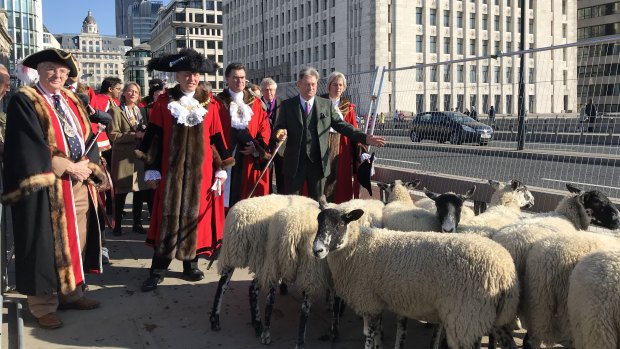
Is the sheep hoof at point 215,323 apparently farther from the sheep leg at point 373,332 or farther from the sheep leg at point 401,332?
the sheep leg at point 401,332

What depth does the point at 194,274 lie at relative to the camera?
5895 millimetres

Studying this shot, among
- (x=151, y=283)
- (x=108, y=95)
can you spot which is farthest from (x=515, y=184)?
(x=108, y=95)

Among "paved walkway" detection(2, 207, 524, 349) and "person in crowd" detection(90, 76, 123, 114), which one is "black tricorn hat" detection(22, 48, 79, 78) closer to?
"paved walkway" detection(2, 207, 524, 349)

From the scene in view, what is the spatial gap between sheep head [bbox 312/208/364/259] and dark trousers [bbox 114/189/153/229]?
4.78m

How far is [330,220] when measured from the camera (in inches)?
158

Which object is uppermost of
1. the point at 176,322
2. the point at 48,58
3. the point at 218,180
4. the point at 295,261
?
the point at 48,58

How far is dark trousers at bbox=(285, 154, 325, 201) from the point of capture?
5.92 metres

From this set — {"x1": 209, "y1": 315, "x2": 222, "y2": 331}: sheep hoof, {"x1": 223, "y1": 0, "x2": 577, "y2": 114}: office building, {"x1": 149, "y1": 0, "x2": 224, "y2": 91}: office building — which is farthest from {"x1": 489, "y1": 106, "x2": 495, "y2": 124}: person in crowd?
{"x1": 149, "y1": 0, "x2": 224, "y2": 91}: office building

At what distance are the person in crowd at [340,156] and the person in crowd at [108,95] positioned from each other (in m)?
3.38

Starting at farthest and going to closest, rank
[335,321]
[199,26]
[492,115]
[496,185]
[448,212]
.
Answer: [199,26]
[492,115]
[496,185]
[448,212]
[335,321]

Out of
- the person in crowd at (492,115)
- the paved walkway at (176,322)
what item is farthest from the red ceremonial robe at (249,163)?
the person in crowd at (492,115)

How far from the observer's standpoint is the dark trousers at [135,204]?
26.2 ft

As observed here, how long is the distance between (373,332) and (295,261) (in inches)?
32.6

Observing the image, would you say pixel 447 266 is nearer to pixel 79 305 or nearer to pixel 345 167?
pixel 345 167
